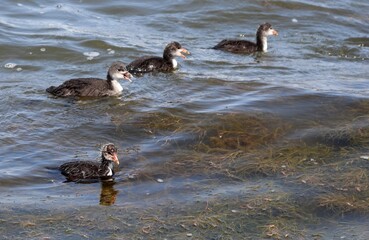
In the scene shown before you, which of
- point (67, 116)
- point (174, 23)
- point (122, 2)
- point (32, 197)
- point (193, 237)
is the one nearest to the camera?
point (193, 237)

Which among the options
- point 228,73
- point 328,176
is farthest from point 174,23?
point 328,176

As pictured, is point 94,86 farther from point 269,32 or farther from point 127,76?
point 269,32

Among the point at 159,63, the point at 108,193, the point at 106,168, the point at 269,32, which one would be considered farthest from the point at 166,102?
the point at 269,32

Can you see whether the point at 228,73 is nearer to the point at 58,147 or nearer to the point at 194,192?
the point at 58,147

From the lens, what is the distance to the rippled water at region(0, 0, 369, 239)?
9430mm

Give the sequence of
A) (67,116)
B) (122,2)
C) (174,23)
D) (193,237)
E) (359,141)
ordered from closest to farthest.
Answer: (193,237), (359,141), (67,116), (174,23), (122,2)

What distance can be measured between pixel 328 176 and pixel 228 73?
18.0 feet

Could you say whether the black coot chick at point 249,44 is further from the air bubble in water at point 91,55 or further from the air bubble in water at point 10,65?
the air bubble in water at point 10,65

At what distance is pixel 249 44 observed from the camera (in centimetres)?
1716

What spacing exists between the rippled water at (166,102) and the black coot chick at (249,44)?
230 mm

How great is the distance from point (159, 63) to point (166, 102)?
2383 mm

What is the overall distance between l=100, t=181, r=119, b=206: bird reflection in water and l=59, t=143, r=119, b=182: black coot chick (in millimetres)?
140

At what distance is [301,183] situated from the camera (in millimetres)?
9664

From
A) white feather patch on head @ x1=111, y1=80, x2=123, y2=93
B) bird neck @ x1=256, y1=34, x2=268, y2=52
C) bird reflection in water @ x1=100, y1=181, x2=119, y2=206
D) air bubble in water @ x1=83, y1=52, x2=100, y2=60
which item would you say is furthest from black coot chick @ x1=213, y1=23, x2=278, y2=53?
bird reflection in water @ x1=100, y1=181, x2=119, y2=206
